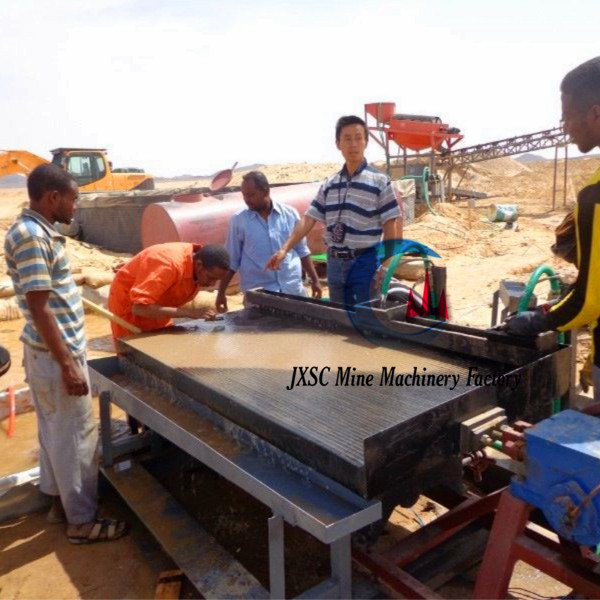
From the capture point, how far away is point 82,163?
15.4 meters

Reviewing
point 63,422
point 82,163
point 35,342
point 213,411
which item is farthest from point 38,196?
point 82,163

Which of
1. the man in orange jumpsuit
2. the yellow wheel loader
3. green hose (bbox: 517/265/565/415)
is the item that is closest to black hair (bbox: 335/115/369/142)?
the man in orange jumpsuit

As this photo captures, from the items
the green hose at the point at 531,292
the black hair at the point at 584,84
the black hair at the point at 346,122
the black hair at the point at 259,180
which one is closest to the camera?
the black hair at the point at 584,84

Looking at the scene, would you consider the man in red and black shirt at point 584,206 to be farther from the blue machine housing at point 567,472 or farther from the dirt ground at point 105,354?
the dirt ground at point 105,354

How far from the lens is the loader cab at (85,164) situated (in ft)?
49.0

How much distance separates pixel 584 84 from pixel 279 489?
1683 mm

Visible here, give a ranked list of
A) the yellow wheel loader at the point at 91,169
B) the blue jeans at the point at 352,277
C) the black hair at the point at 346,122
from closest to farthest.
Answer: the black hair at the point at 346,122, the blue jeans at the point at 352,277, the yellow wheel loader at the point at 91,169

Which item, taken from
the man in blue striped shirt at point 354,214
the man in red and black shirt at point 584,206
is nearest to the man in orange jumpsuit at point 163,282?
the man in blue striped shirt at point 354,214

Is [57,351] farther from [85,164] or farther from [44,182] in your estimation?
[85,164]

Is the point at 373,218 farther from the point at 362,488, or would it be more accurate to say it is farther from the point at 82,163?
the point at 82,163

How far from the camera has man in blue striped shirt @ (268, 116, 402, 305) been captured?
3.62m

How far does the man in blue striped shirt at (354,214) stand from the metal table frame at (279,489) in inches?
60.7

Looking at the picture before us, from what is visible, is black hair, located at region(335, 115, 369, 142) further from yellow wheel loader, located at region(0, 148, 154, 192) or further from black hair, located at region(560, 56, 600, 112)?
yellow wheel loader, located at region(0, 148, 154, 192)

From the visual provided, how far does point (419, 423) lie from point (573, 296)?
68cm
